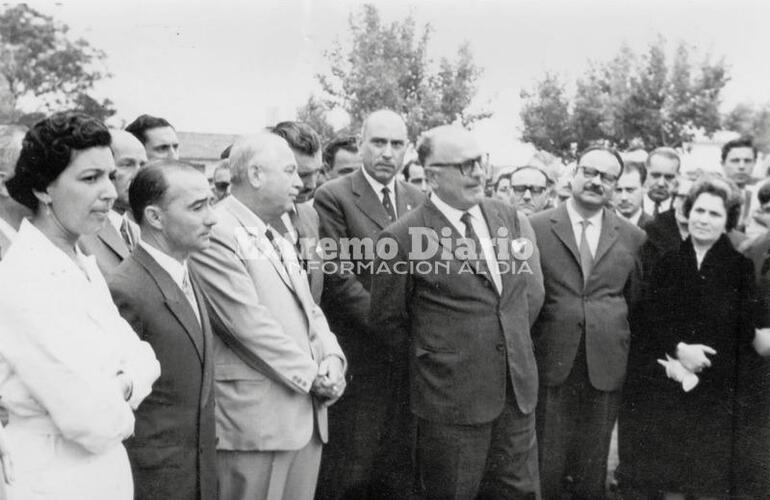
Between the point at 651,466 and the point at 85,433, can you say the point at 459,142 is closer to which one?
the point at 651,466

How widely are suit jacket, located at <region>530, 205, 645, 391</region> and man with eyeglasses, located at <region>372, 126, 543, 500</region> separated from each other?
465mm

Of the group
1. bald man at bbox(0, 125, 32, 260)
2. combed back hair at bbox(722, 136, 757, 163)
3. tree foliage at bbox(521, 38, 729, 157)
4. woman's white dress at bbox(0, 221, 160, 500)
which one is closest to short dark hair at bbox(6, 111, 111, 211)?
woman's white dress at bbox(0, 221, 160, 500)

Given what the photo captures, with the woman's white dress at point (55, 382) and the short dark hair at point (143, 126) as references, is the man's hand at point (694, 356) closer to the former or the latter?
the woman's white dress at point (55, 382)

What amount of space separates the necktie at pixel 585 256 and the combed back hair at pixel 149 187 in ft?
7.40

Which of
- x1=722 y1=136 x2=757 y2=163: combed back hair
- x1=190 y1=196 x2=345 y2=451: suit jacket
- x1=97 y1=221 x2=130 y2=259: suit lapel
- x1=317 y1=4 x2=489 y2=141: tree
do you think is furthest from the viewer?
x1=317 y1=4 x2=489 y2=141: tree

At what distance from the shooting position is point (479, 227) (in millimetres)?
4062

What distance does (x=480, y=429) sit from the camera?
3.87m

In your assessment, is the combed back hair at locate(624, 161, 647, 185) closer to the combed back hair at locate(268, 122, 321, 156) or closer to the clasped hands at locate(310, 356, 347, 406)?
the combed back hair at locate(268, 122, 321, 156)

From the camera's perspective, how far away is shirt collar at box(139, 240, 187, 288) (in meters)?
3.16

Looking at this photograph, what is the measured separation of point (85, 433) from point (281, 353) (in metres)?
1.31

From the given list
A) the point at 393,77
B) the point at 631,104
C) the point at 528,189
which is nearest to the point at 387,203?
the point at 528,189

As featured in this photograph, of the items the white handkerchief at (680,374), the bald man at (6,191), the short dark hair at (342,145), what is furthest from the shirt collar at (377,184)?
the bald man at (6,191)

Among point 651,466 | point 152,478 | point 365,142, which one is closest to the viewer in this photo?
point 152,478

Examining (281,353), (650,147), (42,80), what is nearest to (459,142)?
(281,353)
